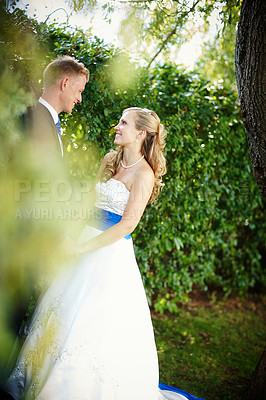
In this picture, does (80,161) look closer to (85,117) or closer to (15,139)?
(85,117)

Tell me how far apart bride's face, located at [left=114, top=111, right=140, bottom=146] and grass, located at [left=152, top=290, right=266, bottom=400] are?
7.14 ft

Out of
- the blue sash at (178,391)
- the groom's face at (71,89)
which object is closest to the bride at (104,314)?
the blue sash at (178,391)

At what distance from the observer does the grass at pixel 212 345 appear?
322cm

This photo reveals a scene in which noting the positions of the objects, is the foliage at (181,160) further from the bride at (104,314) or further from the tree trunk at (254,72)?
the tree trunk at (254,72)

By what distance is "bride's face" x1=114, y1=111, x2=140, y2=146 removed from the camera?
2.58m

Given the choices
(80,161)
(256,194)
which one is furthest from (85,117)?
(256,194)

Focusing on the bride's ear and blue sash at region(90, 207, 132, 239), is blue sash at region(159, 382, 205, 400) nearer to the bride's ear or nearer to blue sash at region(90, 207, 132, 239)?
blue sash at region(90, 207, 132, 239)

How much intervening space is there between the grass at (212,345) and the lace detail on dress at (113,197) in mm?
1777

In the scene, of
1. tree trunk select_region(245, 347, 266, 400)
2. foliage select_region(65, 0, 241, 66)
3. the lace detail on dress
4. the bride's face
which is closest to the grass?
tree trunk select_region(245, 347, 266, 400)

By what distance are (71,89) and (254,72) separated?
1203 mm

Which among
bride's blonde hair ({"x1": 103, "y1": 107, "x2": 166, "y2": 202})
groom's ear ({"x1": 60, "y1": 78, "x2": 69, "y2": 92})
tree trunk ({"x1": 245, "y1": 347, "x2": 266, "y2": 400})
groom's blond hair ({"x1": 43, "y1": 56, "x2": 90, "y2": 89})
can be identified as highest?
groom's blond hair ({"x1": 43, "y1": 56, "x2": 90, "y2": 89})

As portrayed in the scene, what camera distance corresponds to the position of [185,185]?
4008mm

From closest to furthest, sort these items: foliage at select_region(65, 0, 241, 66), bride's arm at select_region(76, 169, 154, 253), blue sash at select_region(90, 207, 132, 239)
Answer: bride's arm at select_region(76, 169, 154, 253) < blue sash at select_region(90, 207, 132, 239) < foliage at select_region(65, 0, 241, 66)

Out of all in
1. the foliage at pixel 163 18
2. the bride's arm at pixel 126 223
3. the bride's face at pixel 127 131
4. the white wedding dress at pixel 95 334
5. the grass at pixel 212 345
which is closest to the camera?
the white wedding dress at pixel 95 334
